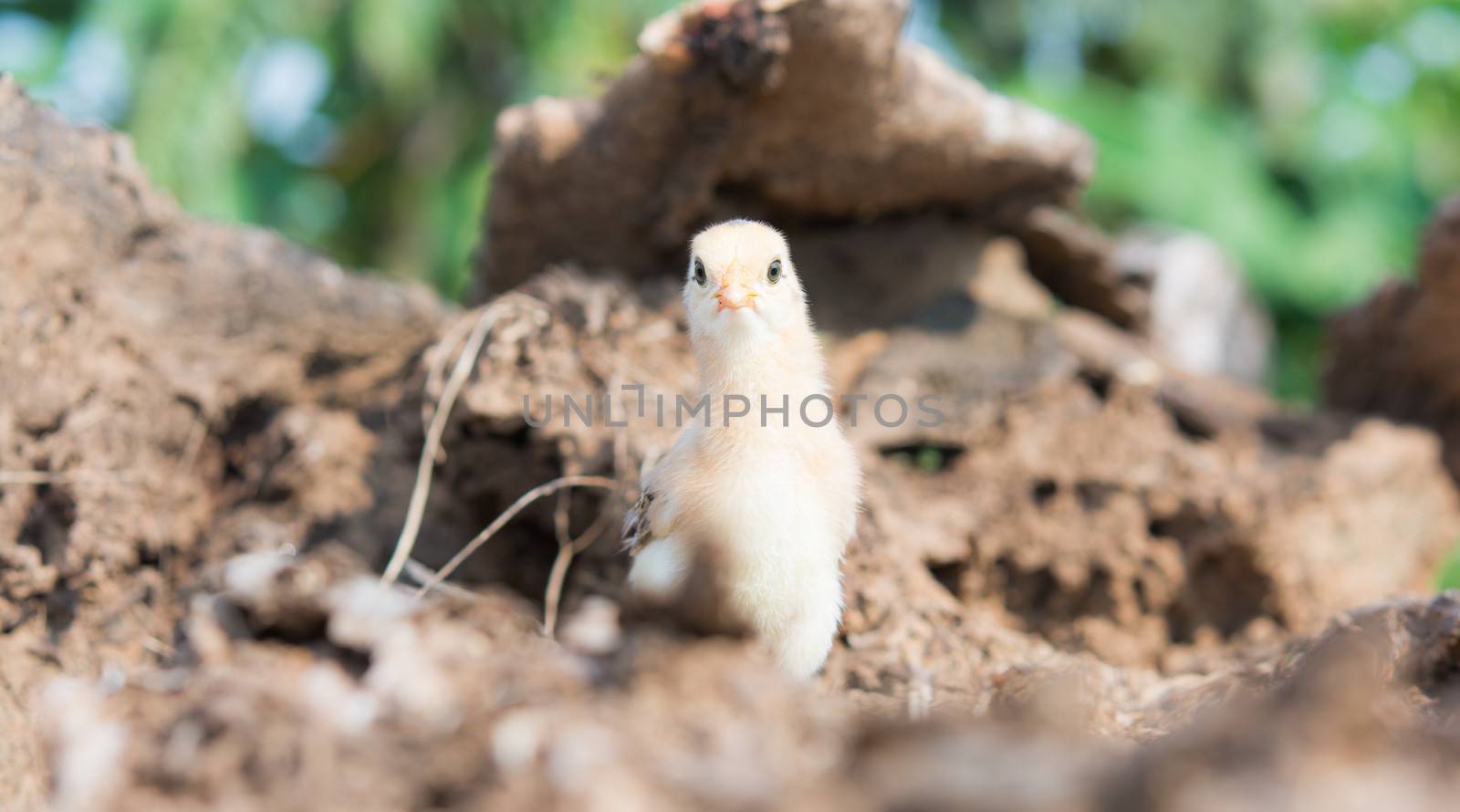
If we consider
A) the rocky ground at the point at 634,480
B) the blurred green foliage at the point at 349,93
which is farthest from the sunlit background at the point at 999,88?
the rocky ground at the point at 634,480

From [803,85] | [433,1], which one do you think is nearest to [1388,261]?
[433,1]

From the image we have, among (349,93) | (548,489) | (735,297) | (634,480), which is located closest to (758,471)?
(735,297)

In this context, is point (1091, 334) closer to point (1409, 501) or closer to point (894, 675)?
point (1409, 501)

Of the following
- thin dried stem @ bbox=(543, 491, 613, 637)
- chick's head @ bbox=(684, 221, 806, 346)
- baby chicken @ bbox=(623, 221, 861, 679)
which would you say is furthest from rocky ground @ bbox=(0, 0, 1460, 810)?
chick's head @ bbox=(684, 221, 806, 346)

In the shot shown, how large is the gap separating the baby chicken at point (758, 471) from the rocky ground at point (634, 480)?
0.86 feet

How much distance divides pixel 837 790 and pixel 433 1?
17501mm

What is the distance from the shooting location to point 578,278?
16.5 ft

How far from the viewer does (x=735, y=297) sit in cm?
343

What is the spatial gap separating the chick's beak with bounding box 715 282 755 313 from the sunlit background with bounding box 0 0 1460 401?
14.2 metres

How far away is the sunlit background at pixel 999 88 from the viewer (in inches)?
631

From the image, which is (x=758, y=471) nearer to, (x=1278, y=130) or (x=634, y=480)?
(x=634, y=480)

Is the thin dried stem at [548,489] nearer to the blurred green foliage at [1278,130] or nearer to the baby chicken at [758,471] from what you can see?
the baby chicken at [758,471]

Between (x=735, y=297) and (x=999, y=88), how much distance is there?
16.7 meters

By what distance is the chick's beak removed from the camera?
3428 millimetres
